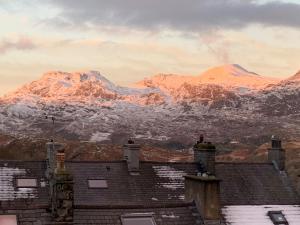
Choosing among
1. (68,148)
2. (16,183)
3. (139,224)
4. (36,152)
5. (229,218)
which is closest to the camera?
(139,224)

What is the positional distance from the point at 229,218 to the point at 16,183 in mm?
13550

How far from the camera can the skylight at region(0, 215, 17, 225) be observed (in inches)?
744

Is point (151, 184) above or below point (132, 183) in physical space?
below

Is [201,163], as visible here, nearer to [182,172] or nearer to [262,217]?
[182,172]

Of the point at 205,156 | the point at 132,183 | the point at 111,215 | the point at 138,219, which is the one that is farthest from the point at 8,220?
the point at 205,156

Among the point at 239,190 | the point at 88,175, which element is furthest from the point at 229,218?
the point at 88,175

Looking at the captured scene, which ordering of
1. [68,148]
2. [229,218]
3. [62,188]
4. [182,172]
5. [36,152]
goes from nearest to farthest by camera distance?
[62,188] → [229,218] → [182,172] → [36,152] → [68,148]

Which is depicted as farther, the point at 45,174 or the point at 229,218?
the point at 45,174

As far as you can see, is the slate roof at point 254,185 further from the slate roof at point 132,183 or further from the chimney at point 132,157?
the chimney at point 132,157

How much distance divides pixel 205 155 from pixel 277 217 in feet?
26.9

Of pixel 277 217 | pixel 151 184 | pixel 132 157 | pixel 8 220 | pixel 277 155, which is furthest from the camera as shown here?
pixel 277 155

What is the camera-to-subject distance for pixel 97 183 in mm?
35062

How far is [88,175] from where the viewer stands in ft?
117

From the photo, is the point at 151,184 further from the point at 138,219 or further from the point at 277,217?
the point at 138,219
